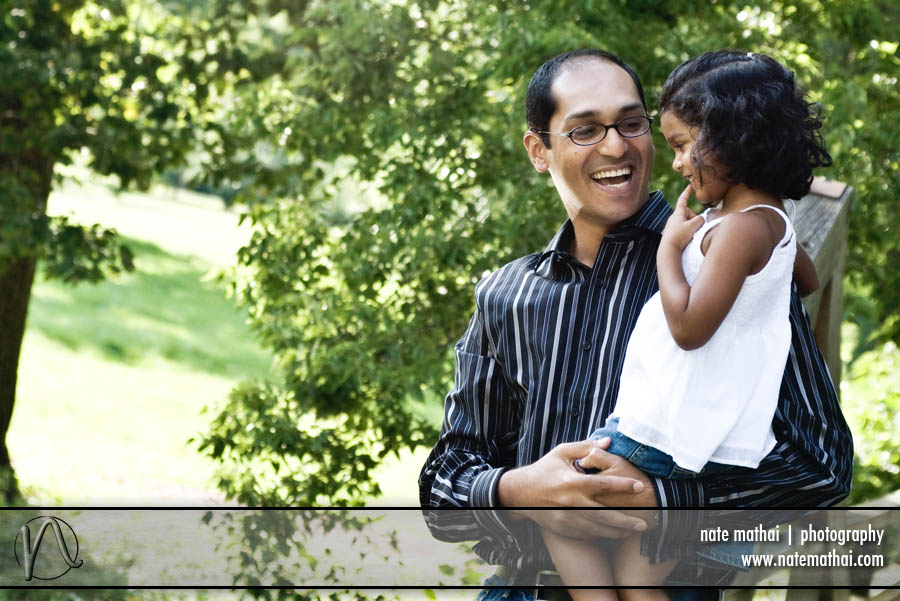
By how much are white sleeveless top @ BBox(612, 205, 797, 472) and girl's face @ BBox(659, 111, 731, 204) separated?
8 centimetres

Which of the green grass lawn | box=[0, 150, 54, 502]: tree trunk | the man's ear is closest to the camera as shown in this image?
the man's ear

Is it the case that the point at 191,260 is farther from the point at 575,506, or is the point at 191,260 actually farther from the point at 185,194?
the point at 575,506

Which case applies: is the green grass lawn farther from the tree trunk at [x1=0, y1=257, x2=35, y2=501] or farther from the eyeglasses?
the eyeglasses

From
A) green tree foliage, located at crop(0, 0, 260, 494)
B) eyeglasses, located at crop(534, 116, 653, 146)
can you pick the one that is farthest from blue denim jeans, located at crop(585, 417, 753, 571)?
green tree foliage, located at crop(0, 0, 260, 494)

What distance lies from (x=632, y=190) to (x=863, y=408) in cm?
598

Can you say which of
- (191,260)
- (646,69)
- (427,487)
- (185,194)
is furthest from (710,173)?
(185,194)

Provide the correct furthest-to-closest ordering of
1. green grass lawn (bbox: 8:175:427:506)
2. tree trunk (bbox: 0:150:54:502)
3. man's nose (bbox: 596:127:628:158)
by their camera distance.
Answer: green grass lawn (bbox: 8:175:427:506) < tree trunk (bbox: 0:150:54:502) < man's nose (bbox: 596:127:628:158)

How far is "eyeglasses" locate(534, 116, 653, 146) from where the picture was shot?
1.92 meters

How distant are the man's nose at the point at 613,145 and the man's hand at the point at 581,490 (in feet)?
1.78

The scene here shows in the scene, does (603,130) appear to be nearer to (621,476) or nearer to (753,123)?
(753,123)

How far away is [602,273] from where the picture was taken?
6.36ft

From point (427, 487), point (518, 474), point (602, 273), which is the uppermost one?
point (602, 273)

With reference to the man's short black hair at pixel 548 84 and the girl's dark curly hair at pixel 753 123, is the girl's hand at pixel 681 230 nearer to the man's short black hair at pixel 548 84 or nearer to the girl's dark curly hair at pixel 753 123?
the girl's dark curly hair at pixel 753 123

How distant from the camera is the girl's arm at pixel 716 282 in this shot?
1617 millimetres
